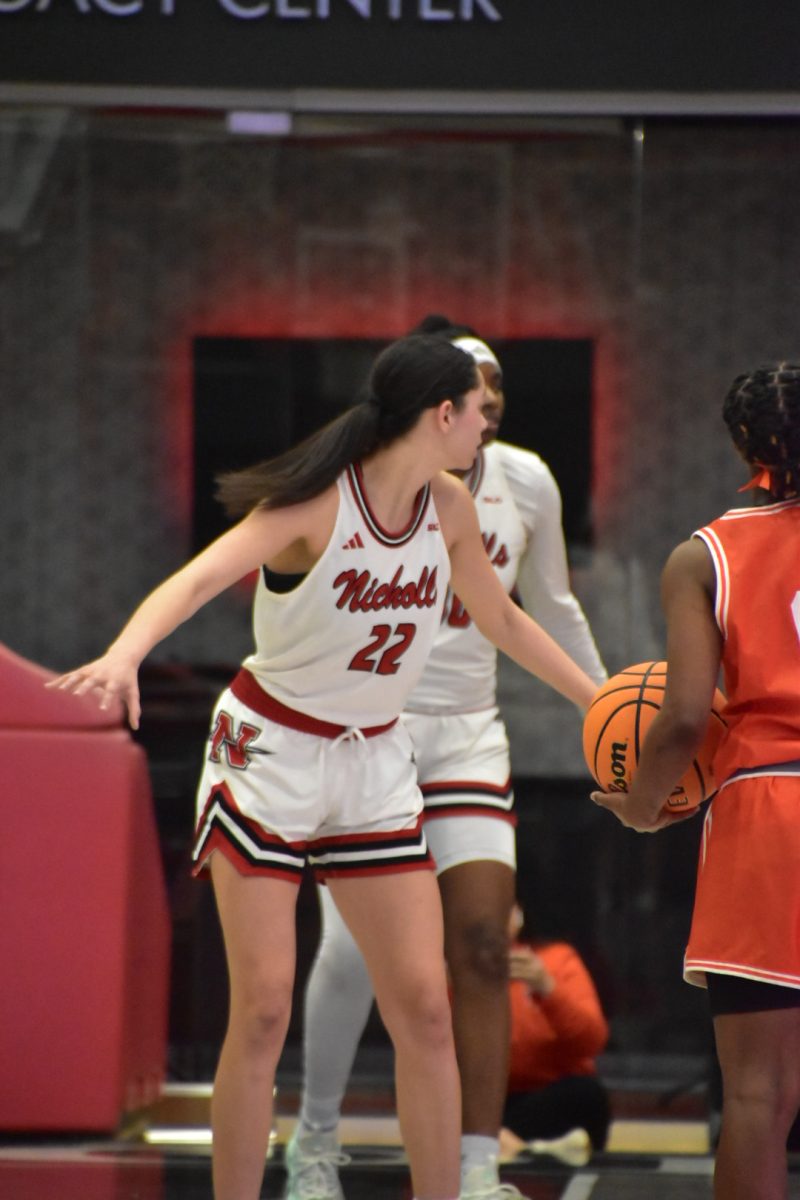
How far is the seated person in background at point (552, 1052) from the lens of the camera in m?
5.51

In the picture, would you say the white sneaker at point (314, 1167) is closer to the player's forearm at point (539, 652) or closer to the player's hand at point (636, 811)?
the player's forearm at point (539, 652)

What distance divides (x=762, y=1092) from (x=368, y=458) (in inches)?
59.8

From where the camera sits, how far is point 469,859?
444 centimetres

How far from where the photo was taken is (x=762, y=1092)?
9.73ft

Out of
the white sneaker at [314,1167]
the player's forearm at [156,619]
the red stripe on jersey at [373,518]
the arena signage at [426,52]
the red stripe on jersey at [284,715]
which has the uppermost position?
the arena signage at [426,52]

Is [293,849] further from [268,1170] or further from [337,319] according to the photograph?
[337,319]

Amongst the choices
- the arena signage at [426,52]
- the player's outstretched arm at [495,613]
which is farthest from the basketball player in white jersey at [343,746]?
the arena signage at [426,52]

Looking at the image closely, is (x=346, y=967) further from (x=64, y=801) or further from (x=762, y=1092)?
(x=762, y=1092)

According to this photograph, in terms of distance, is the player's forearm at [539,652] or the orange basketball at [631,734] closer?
the orange basketball at [631,734]

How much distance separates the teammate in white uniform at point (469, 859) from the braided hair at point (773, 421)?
4.31 feet

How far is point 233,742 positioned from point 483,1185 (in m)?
1.38

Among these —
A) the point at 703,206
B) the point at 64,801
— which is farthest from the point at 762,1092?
the point at 703,206

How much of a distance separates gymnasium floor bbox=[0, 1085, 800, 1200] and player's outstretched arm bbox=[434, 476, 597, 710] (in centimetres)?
160

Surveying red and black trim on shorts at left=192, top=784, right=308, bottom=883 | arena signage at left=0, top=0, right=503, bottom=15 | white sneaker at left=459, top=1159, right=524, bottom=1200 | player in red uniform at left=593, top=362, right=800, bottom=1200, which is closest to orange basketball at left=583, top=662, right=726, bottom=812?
player in red uniform at left=593, top=362, right=800, bottom=1200
